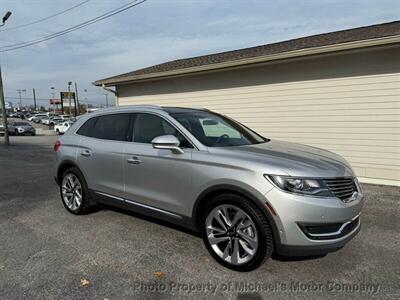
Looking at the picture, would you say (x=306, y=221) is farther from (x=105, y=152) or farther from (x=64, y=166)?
(x=64, y=166)

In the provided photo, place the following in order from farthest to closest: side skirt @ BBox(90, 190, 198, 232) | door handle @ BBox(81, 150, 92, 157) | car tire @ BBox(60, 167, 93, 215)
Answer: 1. car tire @ BBox(60, 167, 93, 215)
2. door handle @ BBox(81, 150, 92, 157)
3. side skirt @ BBox(90, 190, 198, 232)

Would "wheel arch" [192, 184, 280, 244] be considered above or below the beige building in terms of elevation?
below

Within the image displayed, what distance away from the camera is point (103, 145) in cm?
523

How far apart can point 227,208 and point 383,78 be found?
5864mm

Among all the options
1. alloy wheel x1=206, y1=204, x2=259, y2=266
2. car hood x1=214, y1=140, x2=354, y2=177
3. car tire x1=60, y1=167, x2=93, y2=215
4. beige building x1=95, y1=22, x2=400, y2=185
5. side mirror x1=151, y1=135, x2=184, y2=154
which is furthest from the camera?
beige building x1=95, y1=22, x2=400, y2=185

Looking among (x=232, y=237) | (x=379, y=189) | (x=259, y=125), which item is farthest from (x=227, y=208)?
(x=259, y=125)

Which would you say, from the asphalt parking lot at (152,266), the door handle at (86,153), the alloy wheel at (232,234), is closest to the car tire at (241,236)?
the alloy wheel at (232,234)

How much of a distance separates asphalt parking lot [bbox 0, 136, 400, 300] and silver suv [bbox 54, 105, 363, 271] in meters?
0.34

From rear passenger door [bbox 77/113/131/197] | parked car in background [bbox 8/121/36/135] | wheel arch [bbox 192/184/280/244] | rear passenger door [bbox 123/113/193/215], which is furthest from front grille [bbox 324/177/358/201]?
parked car in background [bbox 8/121/36/135]

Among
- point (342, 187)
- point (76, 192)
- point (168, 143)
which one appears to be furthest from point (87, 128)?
point (342, 187)

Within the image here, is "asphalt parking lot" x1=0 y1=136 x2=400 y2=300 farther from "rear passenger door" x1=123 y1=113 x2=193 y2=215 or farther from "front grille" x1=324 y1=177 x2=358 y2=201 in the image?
"front grille" x1=324 y1=177 x2=358 y2=201

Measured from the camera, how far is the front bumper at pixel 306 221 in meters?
3.40

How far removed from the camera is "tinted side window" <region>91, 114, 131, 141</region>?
509cm

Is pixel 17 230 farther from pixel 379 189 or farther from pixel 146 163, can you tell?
pixel 379 189
